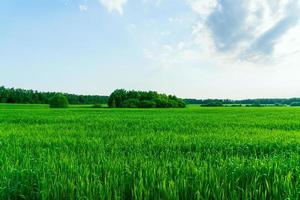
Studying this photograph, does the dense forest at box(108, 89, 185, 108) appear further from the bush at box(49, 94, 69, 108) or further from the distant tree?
the bush at box(49, 94, 69, 108)

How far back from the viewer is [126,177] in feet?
12.5

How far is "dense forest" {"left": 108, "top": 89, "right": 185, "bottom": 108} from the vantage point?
264 ft

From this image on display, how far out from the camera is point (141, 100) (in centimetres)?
8825

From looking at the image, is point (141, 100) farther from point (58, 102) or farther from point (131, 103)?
point (58, 102)

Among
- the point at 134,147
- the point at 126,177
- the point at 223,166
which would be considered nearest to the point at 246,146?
the point at 134,147

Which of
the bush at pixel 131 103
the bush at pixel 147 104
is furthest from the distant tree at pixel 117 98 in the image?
the bush at pixel 147 104

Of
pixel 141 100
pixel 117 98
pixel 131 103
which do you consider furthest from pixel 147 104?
pixel 117 98

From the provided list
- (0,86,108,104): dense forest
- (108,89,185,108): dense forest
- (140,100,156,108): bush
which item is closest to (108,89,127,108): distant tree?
(108,89,185,108): dense forest

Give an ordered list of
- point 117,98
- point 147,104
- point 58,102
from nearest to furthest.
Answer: point 147,104
point 58,102
point 117,98

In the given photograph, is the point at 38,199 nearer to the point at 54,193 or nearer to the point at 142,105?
the point at 54,193

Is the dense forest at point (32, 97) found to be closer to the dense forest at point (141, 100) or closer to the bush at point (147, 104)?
the dense forest at point (141, 100)

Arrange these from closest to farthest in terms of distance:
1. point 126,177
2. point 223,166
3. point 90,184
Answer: point 90,184, point 126,177, point 223,166

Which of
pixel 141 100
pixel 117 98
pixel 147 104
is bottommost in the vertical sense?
pixel 147 104

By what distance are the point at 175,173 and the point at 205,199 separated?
878 mm
